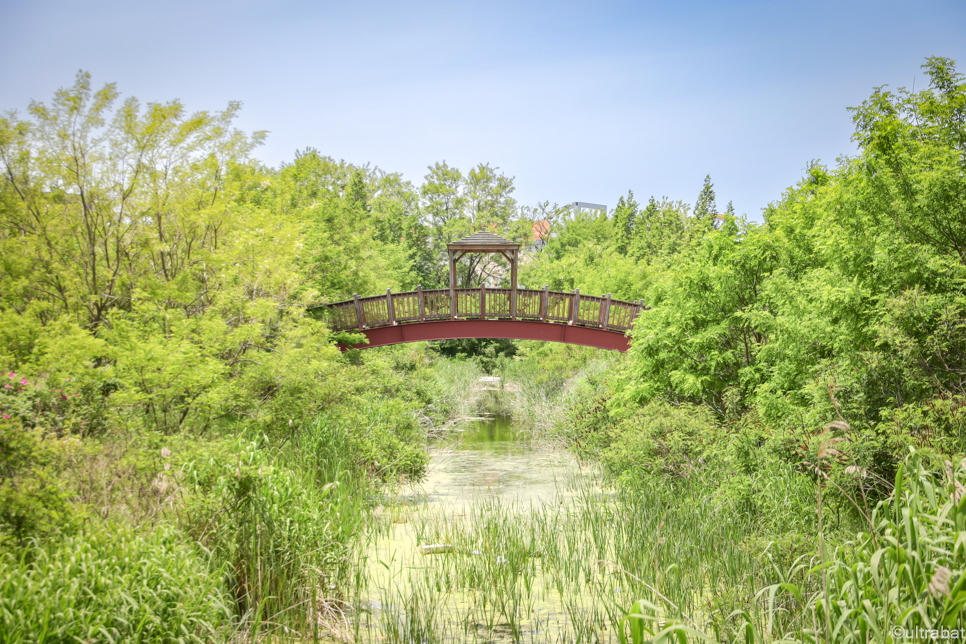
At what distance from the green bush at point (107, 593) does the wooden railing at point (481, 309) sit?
1199cm

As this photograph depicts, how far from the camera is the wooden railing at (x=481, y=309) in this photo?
55.2 ft

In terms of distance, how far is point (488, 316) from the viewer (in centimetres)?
1791

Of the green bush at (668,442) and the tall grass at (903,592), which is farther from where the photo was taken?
the green bush at (668,442)

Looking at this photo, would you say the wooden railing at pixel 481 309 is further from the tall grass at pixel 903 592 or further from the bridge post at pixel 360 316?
the tall grass at pixel 903 592

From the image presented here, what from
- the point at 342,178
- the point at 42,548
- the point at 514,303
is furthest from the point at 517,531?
the point at 342,178

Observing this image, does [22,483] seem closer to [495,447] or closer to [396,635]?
[396,635]

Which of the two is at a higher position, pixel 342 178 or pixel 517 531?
pixel 342 178

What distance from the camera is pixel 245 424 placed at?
357 inches

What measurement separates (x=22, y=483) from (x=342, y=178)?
2844 cm

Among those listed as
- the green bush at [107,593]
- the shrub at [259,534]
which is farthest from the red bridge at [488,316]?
the green bush at [107,593]

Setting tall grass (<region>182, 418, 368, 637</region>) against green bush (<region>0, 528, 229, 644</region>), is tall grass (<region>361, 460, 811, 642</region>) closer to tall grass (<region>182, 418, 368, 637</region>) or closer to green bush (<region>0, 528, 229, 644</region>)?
tall grass (<region>182, 418, 368, 637</region>)

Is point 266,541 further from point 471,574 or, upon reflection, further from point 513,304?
point 513,304

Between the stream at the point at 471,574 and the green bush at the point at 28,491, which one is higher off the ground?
the green bush at the point at 28,491

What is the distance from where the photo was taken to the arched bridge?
16922mm
